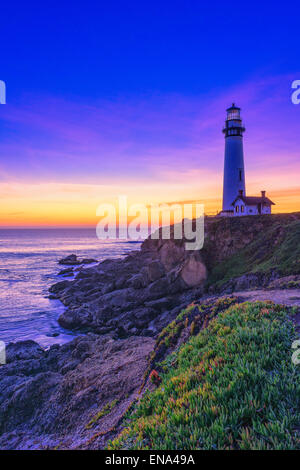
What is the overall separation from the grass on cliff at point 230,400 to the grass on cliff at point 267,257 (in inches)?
592

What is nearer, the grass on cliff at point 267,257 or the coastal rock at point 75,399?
the coastal rock at point 75,399

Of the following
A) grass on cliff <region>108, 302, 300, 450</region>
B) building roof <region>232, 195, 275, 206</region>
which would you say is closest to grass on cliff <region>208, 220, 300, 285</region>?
building roof <region>232, 195, 275, 206</region>

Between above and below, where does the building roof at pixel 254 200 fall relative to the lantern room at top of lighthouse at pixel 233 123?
below

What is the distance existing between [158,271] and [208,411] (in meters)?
27.0

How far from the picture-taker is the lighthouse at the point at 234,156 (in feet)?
134

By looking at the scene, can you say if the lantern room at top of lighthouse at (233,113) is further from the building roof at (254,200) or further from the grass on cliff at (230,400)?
the grass on cliff at (230,400)

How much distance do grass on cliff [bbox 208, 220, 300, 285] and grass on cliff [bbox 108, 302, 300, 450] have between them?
15.0 meters

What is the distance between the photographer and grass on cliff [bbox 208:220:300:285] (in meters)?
20.8

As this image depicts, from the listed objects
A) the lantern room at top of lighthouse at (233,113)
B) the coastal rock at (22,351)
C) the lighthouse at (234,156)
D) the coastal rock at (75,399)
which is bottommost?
the coastal rock at (22,351)

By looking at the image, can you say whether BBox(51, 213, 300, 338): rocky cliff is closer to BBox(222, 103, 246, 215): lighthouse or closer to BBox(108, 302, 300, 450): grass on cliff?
BBox(222, 103, 246, 215): lighthouse

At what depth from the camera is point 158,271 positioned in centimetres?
3125

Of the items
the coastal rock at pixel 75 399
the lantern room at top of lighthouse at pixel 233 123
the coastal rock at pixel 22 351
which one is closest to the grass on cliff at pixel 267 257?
the coastal rock at pixel 75 399

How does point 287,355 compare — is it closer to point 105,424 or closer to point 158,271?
point 105,424
